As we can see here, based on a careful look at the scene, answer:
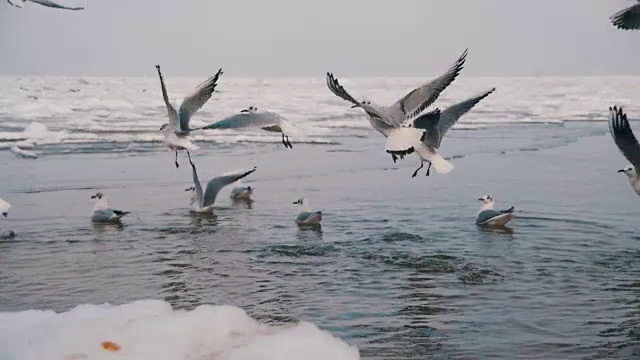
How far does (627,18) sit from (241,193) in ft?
20.0

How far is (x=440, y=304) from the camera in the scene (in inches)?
244

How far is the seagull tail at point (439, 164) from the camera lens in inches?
307

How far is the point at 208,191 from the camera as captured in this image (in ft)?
36.1

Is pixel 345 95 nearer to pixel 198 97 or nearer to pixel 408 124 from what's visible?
pixel 408 124

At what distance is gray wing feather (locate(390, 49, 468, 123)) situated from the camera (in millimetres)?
7340

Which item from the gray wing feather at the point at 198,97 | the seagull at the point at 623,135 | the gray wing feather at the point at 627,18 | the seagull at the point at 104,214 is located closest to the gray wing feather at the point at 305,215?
the gray wing feather at the point at 198,97

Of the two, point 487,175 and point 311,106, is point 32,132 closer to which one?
point 487,175

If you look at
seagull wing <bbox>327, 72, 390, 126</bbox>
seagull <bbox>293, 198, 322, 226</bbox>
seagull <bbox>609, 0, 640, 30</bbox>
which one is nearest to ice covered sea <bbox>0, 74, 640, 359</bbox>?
seagull <bbox>293, 198, 322, 226</bbox>

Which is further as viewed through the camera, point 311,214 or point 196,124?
point 196,124

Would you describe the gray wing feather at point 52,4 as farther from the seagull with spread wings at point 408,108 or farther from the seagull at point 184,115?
the seagull with spread wings at point 408,108

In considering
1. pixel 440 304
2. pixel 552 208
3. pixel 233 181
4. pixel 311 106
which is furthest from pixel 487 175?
pixel 311 106

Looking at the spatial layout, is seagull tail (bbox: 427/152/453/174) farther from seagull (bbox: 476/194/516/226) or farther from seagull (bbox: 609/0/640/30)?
seagull (bbox: 609/0/640/30)

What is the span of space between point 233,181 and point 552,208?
13.5 ft

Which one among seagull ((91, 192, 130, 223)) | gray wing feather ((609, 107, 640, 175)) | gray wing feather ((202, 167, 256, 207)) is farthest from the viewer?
gray wing feather ((202, 167, 256, 207))
